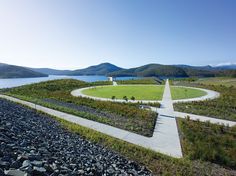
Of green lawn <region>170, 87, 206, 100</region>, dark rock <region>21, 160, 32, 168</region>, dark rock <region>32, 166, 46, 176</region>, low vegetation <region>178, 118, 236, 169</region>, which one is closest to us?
dark rock <region>32, 166, 46, 176</region>

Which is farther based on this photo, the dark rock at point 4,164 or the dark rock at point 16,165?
the dark rock at point 16,165

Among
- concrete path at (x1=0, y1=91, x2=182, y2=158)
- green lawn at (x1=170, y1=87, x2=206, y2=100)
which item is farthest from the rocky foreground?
green lawn at (x1=170, y1=87, x2=206, y2=100)

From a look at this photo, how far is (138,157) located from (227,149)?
4.42 m

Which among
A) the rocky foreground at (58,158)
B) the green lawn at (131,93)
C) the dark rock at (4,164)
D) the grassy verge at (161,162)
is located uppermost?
the dark rock at (4,164)

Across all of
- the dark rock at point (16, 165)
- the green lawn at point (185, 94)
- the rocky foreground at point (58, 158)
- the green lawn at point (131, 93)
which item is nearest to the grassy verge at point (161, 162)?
the rocky foreground at point (58, 158)

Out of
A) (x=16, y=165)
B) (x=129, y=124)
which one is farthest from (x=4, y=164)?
(x=129, y=124)

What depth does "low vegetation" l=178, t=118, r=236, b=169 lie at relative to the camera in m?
8.73

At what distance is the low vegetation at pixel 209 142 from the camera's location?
28.6 ft

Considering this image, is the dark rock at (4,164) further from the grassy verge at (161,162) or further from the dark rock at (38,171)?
the grassy verge at (161,162)

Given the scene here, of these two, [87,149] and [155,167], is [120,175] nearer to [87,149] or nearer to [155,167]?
[155,167]

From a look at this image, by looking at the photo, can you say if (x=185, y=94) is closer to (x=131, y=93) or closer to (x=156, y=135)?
(x=131, y=93)

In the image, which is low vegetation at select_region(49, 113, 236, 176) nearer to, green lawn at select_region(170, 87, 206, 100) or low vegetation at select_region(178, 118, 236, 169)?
low vegetation at select_region(178, 118, 236, 169)

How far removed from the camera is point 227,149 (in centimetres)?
983

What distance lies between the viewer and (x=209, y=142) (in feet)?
34.7
